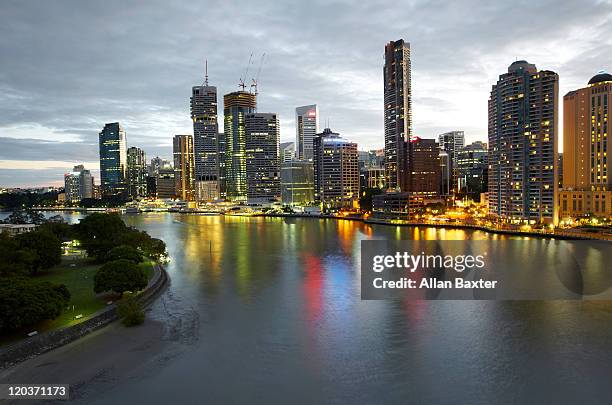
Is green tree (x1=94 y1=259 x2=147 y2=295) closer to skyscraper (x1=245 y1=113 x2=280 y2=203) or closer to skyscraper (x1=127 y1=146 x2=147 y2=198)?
skyscraper (x1=245 y1=113 x2=280 y2=203)

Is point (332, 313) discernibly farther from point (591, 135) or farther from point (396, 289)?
point (591, 135)

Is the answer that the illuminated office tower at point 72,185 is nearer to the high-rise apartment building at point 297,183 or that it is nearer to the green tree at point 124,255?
the high-rise apartment building at point 297,183

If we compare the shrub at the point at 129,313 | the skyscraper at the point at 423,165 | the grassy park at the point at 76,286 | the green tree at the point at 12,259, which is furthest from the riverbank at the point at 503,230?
the green tree at the point at 12,259

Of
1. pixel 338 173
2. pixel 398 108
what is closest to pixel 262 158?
pixel 338 173

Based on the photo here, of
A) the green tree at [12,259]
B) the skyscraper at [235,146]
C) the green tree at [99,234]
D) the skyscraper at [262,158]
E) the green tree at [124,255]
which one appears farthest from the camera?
the skyscraper at [235,146]

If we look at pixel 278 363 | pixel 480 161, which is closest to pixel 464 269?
pixel 278 363

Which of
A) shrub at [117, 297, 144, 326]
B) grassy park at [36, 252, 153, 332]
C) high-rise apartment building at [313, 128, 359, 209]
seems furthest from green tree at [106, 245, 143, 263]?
high-rise apartment building at [313, 128, 359, 209]

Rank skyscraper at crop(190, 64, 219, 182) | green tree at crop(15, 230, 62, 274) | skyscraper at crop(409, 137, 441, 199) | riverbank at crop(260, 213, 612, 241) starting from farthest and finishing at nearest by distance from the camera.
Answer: skyscraper at crop(190, 64, 219, 182) → skyscraper at crop(409, 137, 441, 199) → riverbank at crop(260, 213, 612, 241) → green tree at crop(15, 230, 62, 274)
